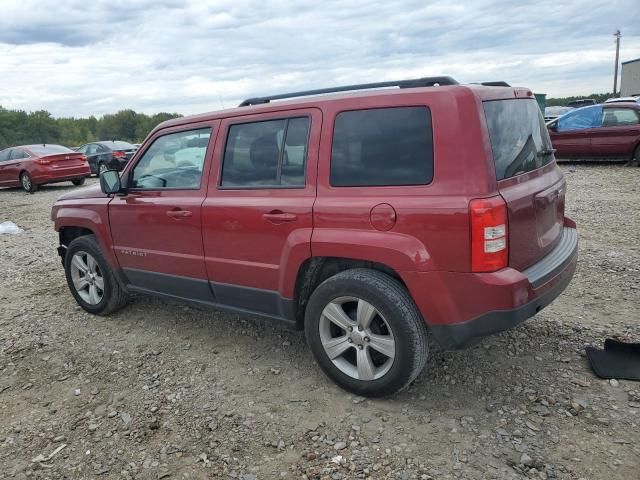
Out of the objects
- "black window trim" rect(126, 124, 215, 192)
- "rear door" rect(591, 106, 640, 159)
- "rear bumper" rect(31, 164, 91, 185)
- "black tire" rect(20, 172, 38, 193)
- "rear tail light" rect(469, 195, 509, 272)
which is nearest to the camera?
"rear tail light" rect(469, 195, 509, 272)

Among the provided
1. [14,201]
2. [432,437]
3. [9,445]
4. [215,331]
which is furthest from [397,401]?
[14,201]

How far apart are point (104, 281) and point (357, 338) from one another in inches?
106

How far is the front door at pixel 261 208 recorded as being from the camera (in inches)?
126

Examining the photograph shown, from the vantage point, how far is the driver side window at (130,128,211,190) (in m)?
3.83

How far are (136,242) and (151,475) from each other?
2071mm

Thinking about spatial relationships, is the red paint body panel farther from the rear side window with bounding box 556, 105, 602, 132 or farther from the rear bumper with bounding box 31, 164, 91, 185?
the rear side window with bounding box 556, 105, 602, 132

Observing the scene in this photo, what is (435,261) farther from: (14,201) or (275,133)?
(14,201)

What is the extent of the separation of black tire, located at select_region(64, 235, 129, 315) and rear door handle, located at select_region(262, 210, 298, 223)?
6.39 ft

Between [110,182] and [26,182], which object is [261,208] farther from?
[26,182]

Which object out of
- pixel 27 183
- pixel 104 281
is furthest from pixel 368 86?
pixel 27 183

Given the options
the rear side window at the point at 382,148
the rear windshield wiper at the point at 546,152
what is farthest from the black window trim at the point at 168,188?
the rear windshield wiper at the point at 546,152

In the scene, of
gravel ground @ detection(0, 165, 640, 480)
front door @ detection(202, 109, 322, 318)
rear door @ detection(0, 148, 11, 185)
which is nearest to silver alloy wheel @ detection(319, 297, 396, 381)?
gravel ground @ detection(0, 165, 640, 480)

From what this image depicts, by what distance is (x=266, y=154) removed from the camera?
3.45 metres

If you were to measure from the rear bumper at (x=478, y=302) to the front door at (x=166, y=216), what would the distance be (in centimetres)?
179
